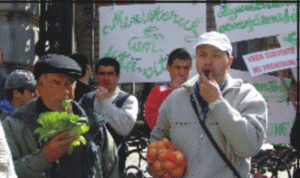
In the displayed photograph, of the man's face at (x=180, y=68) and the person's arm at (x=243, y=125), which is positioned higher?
the man's face at (x=180, y=68)

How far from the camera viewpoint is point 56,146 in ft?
5.04

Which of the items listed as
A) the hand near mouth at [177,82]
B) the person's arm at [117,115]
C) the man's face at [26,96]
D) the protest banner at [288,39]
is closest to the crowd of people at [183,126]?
the person's arm at [117,115]

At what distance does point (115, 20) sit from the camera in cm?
382

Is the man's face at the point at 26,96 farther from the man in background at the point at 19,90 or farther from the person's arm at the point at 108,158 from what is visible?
the person's arm at the point at 108,158

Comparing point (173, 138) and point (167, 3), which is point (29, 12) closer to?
point (167, 3)

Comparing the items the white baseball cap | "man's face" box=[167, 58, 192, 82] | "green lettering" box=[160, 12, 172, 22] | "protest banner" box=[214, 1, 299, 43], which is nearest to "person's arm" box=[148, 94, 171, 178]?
the white baseball cap

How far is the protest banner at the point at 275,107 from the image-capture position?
3.40m

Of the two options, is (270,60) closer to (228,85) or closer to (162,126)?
(228,85)

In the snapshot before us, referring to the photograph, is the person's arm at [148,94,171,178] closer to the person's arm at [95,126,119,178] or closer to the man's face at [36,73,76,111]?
the person's arm at [95,126,119,178]

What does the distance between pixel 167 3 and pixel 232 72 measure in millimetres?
1157

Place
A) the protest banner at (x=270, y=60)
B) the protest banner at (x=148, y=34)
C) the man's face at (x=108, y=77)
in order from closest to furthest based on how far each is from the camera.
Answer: the man's face at (x=108, y=77) < the protest banner at (x=270, y=60) < the protest banner at (x=148, y=34)

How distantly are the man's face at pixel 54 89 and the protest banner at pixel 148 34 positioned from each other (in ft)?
6.04

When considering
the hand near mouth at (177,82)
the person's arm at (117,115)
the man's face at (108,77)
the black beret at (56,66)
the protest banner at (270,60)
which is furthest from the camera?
the protest banner at (270,60)

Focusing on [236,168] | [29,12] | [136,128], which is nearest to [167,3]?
[29,12]
